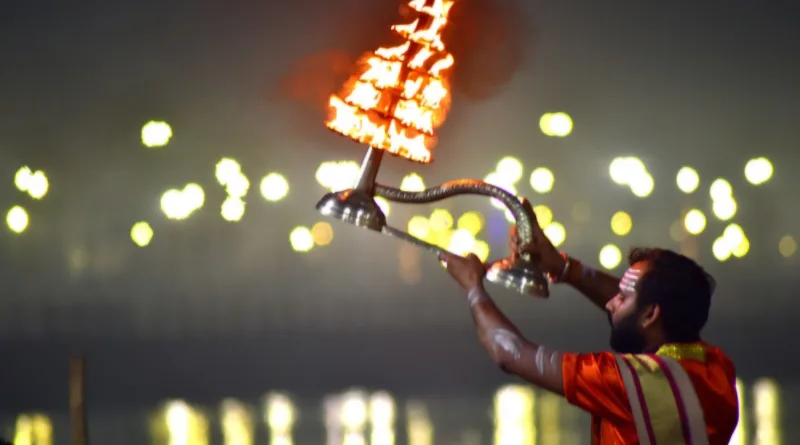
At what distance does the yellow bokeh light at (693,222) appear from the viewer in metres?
13.2

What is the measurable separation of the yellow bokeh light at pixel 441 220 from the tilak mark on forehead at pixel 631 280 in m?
10.4

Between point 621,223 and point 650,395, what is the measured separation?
11.2 meters

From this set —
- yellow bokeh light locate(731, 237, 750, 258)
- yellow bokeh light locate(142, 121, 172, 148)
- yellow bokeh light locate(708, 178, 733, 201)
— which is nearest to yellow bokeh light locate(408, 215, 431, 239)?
yellow bokeh light locate(142, 121, 172, 148)

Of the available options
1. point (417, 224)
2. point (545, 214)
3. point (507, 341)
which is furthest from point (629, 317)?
point (545, 214)

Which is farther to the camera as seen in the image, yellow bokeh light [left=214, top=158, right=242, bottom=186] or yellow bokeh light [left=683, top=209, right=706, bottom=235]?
yellow bokeh light [left=683, top=209, right=706, bottom=235]

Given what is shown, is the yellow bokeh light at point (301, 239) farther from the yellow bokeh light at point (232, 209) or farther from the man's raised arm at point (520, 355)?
the man's raised arm at point (520, 355)

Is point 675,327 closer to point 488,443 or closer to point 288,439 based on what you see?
point 488,443

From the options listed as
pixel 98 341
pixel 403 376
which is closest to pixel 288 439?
pixel 403 376

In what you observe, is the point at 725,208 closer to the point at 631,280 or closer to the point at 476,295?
the point at 631,280

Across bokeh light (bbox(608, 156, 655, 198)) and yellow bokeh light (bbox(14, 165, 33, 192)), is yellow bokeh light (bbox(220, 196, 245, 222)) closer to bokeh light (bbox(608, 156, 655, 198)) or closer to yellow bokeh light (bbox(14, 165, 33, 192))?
yellow bokeh light (bbox(14, 165, 33, 192))

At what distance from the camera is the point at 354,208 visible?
2441mm

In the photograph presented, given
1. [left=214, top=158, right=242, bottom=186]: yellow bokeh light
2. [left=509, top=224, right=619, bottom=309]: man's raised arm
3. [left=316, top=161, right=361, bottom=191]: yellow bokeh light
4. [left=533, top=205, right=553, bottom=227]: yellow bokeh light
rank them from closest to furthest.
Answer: [left=509, top=224, right=619, bottom=309]: man's raised arm → [left=316, top=161, right=361, bottom=191]: yellow bokeh light → [left=214, top=158, right=242, bottom=186]: yellow bokeh light → [left=533, top=205, right=553, bottom=227]: yellow bokeh light

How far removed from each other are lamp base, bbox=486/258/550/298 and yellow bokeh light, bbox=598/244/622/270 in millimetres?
10854

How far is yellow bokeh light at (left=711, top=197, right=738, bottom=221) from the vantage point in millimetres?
13467
